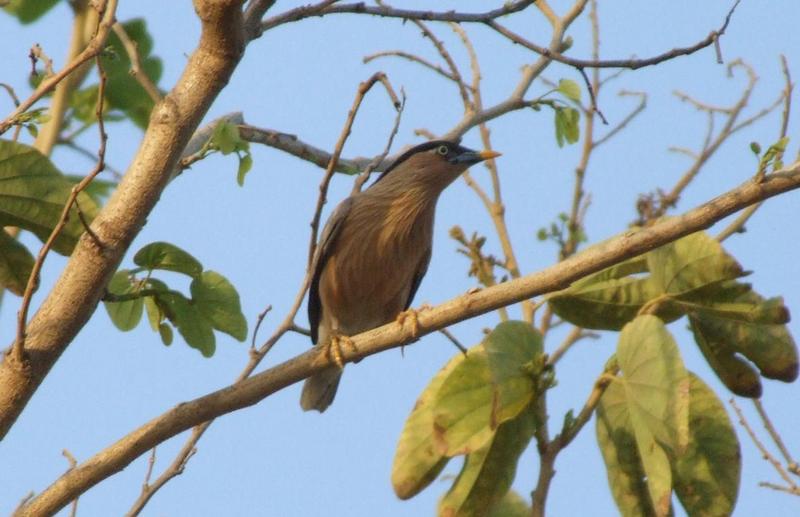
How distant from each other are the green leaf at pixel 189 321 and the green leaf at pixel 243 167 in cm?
38

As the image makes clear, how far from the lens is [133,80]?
4293mm

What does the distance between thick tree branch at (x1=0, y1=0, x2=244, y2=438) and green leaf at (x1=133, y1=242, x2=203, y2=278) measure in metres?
0.49

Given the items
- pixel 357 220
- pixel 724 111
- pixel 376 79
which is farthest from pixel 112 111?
pixel 724 111

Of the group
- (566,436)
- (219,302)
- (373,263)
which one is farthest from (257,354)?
(373,263)

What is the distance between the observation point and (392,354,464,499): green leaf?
2729 mm

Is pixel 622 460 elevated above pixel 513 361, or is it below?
below

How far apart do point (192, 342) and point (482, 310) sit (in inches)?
41.9

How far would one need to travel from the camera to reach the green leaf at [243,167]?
3275 mm

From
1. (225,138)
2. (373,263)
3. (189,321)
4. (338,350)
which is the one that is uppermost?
(373,263)

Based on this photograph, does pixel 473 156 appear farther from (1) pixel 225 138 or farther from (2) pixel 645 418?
(2) pixel 645 418

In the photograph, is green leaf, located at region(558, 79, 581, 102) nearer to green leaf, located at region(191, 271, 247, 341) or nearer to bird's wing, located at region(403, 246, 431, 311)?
green leaf, located at region(191, 271, 247, 341)

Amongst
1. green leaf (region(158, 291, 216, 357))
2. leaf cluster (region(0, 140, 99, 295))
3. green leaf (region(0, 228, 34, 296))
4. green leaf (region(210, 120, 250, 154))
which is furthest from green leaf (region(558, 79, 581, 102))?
green leaf (region(0, 228, 34, 296))

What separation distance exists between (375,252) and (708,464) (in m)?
2.50

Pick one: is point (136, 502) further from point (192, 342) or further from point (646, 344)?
point (646, 344)
